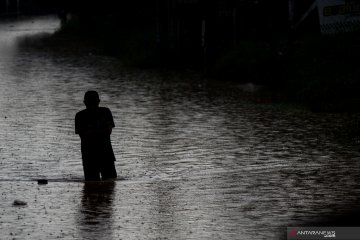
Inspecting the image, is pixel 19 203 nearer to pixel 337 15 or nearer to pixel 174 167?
pixel 174 167

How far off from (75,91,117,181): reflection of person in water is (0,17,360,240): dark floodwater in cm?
28

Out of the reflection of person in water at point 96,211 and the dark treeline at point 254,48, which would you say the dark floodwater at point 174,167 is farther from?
the dark treeline at point 254,48

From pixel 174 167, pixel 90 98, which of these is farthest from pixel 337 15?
pixel 90 98

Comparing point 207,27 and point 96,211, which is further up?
point 207,27

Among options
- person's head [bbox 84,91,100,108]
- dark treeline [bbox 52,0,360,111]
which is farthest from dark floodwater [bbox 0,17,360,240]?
dark treeline [bbox 52,0,360,111]

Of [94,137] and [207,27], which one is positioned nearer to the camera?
[94,137]

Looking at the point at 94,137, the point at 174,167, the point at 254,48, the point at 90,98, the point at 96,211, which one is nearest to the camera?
the point at 96,211

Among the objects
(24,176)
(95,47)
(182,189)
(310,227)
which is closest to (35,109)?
(24,176)

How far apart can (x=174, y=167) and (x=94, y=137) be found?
173 cm

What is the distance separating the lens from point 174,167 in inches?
620

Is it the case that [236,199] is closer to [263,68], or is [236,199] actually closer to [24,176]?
[24,176]

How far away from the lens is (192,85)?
29.8 metres

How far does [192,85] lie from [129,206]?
17.5 meters

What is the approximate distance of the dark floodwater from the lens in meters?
11.4
